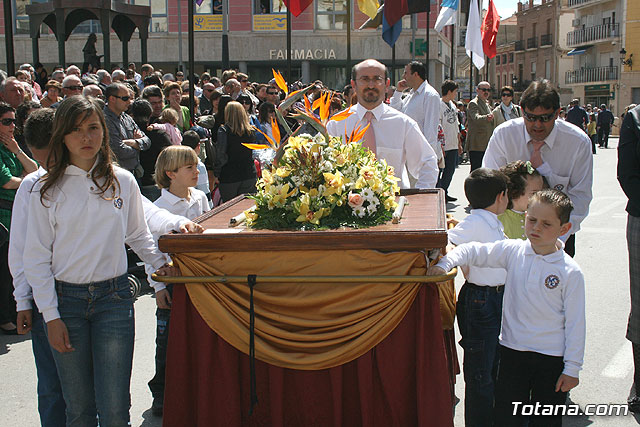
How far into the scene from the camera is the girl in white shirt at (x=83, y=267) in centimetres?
324

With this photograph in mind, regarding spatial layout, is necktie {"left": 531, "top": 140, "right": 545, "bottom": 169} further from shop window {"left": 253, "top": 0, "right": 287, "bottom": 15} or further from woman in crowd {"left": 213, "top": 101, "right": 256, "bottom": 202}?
shop window {"left": 253, "top": 0, "right": 287, "bottom": 15}

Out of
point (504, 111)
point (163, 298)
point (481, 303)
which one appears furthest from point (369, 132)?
point (504, 111)

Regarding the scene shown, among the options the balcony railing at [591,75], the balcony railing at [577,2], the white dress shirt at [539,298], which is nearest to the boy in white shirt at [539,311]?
the white dress shirt at [539,298]

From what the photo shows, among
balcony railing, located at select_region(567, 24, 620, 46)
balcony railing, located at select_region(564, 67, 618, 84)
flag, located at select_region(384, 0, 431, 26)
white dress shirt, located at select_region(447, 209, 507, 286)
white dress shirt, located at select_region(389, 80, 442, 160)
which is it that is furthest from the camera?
balcony railing, located at select_region(564, 67, 618, 84)

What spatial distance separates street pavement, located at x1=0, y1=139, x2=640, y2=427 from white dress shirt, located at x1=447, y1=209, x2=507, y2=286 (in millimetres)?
1058

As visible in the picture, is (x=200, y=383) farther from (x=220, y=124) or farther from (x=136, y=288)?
(x=220, y=124)

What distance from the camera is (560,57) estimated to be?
68.1 m

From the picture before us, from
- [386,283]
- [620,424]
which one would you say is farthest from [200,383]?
[620,424]

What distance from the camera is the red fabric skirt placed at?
348 centimetres

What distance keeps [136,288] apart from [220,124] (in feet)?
19.7

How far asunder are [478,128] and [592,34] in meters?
52.8

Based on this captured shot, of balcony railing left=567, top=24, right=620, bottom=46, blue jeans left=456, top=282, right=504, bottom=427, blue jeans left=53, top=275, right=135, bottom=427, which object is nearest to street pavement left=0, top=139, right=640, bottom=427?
blue jeans left=456, top=282, right=504, bottom=427

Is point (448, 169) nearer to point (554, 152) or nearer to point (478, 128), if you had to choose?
point (478, 128)

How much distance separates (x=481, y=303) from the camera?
3863mm
